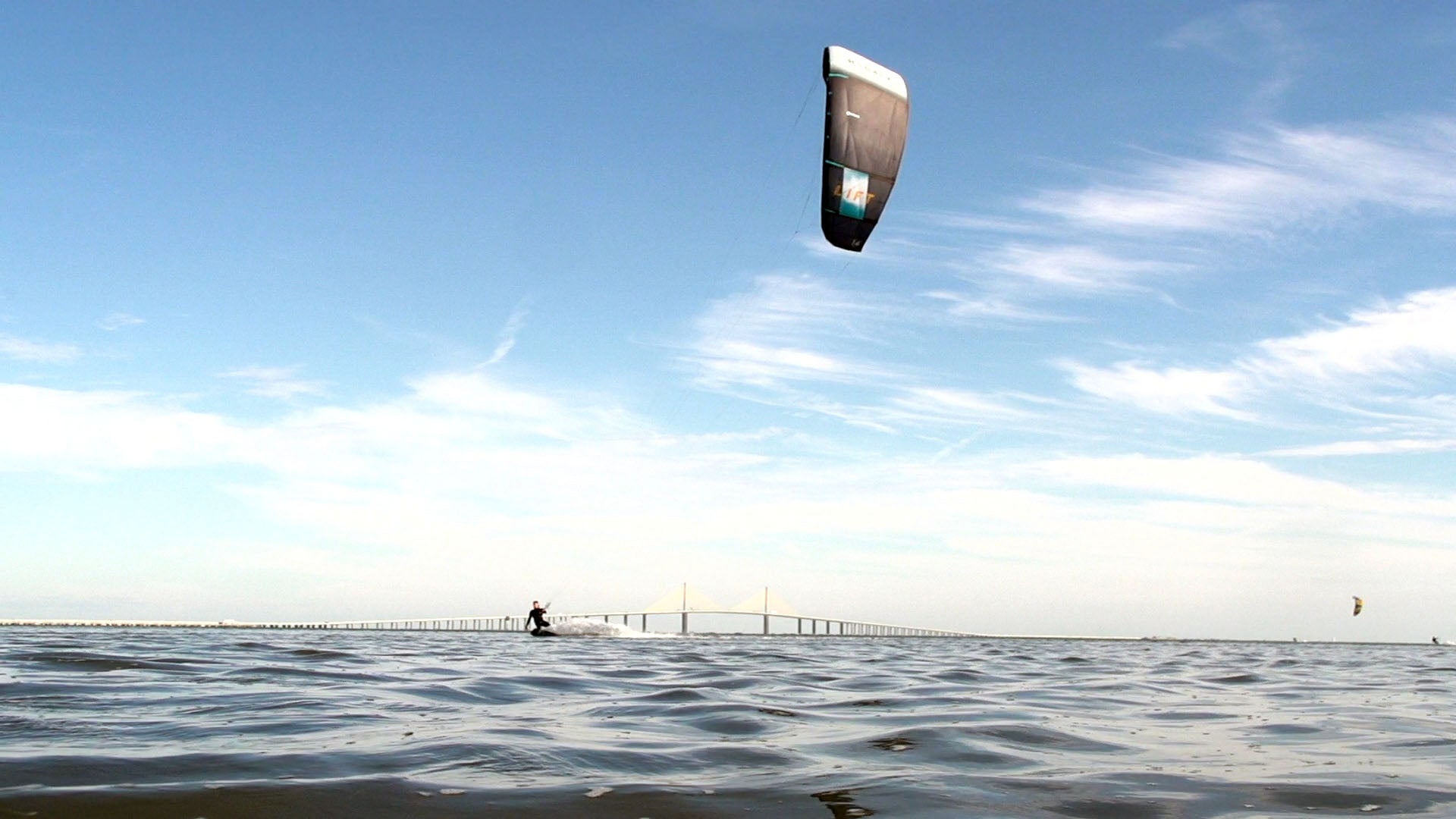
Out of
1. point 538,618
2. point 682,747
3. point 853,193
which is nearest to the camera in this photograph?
point 682,747

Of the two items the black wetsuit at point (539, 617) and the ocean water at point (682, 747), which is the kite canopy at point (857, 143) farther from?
the black wetsuit at point (539, 617)

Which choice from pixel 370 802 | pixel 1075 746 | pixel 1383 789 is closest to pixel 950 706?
pixel 1075 746

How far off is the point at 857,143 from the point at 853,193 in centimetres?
106

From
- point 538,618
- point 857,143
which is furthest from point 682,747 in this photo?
point 538,618

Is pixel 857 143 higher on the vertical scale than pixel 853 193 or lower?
higher

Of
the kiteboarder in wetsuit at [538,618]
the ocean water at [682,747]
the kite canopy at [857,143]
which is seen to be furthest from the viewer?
the kiteboarder in wetsuit at [538,618]

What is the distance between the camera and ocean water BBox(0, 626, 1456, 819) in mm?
5703

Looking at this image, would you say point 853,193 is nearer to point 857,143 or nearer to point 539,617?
point 857,143

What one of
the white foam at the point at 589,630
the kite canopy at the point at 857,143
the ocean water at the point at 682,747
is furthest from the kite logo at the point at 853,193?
the white foam at the point at 589,630

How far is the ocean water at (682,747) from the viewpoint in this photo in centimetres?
570

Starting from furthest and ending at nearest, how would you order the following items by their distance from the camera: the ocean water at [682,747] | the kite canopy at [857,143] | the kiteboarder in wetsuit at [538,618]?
the kiteboarder in wetsuit at [538,618] < the kite canopy at [857,143] < the ocean water at [682,747]

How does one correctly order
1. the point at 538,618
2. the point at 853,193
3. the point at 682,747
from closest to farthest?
the point at 682,747 → the point at 853,193 → the point at 538,618

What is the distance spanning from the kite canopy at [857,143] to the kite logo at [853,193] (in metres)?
0.01

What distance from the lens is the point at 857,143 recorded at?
21.4m
